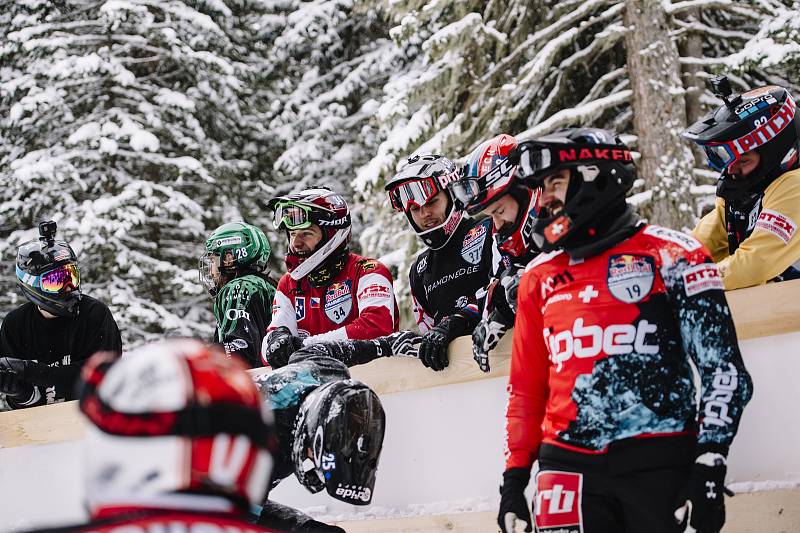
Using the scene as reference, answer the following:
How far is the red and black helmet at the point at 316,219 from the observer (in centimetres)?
558

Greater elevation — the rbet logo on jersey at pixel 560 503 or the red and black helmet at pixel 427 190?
the red and black helmet at pixel 427 190

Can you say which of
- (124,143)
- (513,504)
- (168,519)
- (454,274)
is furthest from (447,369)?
(124,143)

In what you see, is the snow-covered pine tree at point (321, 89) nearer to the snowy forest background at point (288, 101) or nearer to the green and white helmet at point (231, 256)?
the snowy forest background at point (288, 101)

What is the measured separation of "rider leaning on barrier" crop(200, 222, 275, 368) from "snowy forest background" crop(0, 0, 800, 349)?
16.7ft

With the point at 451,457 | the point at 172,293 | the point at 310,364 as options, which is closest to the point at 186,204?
the point at 172,293

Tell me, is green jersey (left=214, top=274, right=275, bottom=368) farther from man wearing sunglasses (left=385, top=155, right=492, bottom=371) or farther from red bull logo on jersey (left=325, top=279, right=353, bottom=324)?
man wearing sunglasses (left=385, top=155, right=492, bottom=371)

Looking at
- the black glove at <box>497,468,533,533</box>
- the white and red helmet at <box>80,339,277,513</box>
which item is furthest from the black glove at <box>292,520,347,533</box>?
the white and red helmet at <box>80,339,277,513</box>

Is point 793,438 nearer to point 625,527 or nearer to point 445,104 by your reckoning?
point 625,527

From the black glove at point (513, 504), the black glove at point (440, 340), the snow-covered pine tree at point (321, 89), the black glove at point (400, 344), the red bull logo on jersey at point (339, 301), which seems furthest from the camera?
the snow-covered pine tree at point (321, 89)

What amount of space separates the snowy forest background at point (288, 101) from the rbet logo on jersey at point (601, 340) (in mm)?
7092

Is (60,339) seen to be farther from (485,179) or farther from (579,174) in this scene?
(579,174)

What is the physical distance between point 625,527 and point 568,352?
0.56 meters

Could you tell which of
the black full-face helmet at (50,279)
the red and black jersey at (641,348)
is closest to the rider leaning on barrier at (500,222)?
the red and black jersey at (641,348)

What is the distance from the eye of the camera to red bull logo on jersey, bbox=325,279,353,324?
5508 millimetres
